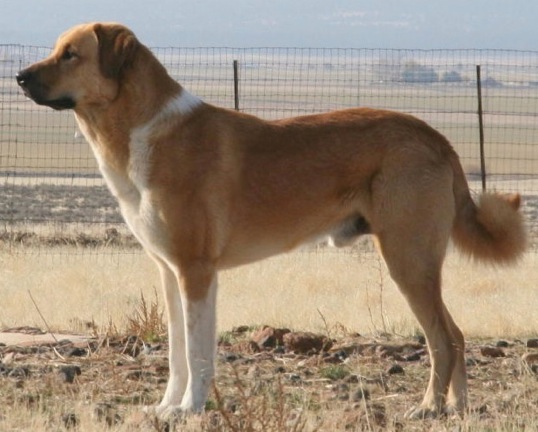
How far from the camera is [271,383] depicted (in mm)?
8539

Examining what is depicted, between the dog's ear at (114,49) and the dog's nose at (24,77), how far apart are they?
39 centimetres

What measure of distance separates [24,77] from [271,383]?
2220 mm

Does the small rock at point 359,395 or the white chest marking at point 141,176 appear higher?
the white chest marking at point 141,176

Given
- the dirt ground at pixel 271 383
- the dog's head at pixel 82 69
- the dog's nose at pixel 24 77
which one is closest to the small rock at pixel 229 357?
the dirt ground at pixel 271 383

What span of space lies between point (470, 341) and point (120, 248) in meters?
6.73

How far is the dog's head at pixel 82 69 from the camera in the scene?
8039 millimetres

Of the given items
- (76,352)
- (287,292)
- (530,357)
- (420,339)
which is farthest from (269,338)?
(287,292)

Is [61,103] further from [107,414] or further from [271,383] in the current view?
[271,383]

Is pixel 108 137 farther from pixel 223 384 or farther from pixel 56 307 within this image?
pixel 56 307

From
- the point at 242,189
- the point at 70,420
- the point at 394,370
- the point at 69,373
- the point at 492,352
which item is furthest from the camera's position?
the point at 492,352

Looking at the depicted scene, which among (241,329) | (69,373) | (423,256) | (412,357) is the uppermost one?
(423,256)

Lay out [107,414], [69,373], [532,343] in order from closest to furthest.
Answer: [107,414] → [69,373] → [532,343]

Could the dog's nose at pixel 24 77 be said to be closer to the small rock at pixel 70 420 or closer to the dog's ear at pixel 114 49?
the dog's ear at pixel 114 49

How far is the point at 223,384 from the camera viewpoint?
867 cm
